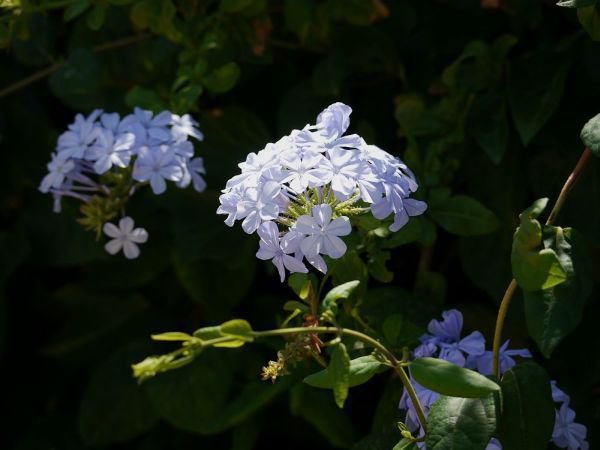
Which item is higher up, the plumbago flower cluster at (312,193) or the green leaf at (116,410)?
the plumbago flower cluster at (312,193)

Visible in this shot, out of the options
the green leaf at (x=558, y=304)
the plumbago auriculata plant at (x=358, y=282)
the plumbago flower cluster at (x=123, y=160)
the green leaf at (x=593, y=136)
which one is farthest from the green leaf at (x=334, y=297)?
the plumbago flower cluster at (x=123, y=160)

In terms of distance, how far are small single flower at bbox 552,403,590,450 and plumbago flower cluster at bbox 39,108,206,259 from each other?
61cm

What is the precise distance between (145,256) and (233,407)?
0.36 metres

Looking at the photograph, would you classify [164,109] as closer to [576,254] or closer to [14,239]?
[14,239]

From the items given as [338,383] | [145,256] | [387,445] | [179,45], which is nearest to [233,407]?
[145,256]

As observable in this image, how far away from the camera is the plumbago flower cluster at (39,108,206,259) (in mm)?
1447

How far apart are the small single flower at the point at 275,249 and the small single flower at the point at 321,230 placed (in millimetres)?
32

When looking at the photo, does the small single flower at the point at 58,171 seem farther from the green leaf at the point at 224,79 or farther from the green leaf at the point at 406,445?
the green leaf at the point at 406,445

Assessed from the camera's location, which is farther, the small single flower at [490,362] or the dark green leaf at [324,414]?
the dark green leaf at [324,414]

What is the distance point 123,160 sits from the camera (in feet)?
4.70

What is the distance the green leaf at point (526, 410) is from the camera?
1.15 m

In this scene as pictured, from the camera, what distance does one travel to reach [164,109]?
5.43 feet

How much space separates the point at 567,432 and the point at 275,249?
0.48 meters

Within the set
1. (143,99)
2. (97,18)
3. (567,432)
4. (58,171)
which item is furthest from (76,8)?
(567,432)
